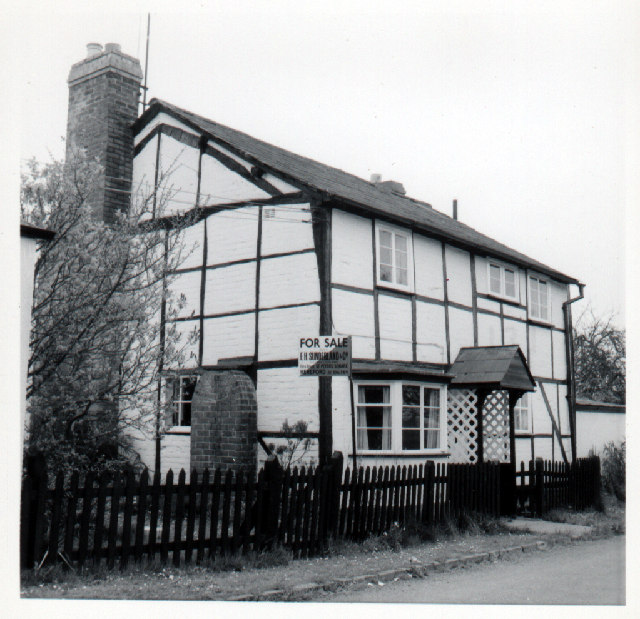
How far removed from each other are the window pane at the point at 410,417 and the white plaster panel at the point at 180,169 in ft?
16.5

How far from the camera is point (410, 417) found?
11.8 metres

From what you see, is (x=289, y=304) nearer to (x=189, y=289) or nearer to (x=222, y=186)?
(x=189, y=289)

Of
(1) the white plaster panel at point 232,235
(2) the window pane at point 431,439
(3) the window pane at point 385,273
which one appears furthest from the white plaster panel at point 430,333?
(1) the white plaster panel at point 232,235

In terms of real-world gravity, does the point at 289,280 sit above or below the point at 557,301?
below

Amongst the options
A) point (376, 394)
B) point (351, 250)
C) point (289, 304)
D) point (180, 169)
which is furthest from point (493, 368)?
point (180, 169)

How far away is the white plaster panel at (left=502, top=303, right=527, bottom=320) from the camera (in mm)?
15461

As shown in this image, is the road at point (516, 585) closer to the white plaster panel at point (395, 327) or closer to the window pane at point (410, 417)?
the window pane at point (410, 417)

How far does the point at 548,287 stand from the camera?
17266 mm

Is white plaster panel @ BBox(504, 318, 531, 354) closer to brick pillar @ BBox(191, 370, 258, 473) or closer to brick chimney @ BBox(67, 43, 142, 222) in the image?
brick pillar @ BBox(191, 370, 258, 473)

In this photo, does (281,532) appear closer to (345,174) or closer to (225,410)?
(225,410)

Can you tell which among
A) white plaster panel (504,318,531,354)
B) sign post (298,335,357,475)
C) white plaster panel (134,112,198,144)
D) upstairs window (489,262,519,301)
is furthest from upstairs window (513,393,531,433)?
white plaster panel (134,112,198,144)

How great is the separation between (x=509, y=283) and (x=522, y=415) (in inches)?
116

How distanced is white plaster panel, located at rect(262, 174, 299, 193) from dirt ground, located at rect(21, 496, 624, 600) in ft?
18.4

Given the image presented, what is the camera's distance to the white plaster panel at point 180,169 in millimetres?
12250
